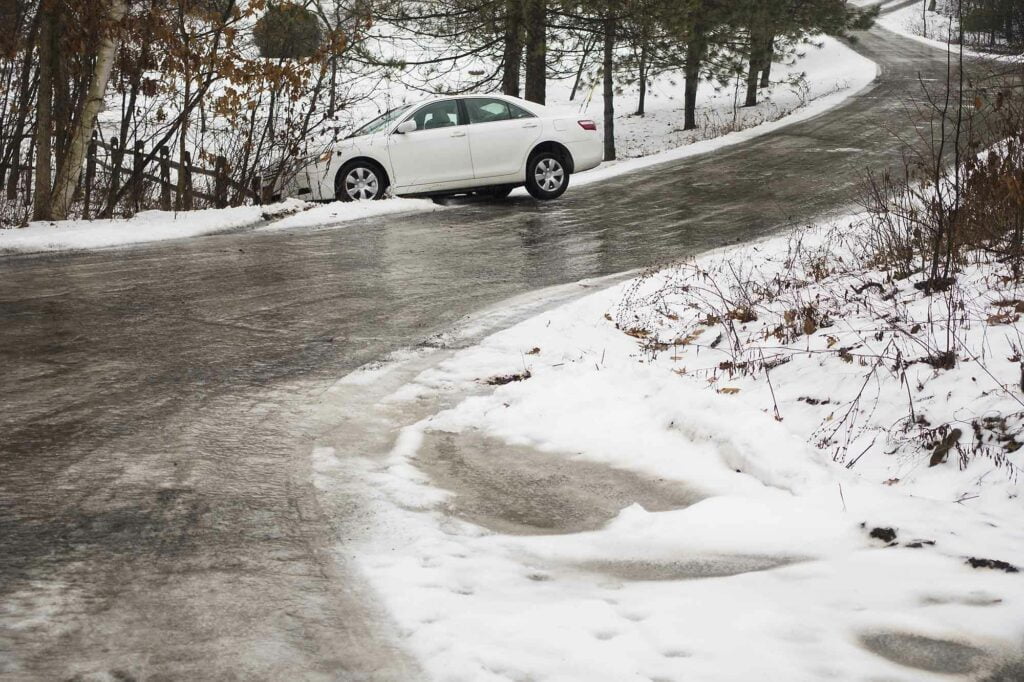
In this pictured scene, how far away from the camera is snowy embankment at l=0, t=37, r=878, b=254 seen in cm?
1184

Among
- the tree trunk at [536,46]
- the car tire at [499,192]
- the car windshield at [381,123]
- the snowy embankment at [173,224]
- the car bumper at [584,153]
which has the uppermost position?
the tree trunk at [536,46]

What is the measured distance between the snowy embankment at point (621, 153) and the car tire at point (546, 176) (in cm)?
192

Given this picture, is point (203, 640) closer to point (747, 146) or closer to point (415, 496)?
point (415, 496)

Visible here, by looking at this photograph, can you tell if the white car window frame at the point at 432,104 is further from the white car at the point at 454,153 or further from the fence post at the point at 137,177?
the fence post at the point at 137,177

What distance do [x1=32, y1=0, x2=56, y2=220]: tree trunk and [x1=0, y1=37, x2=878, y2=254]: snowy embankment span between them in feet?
2.07

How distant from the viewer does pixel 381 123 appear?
15430mm

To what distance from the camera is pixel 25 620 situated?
312 cm

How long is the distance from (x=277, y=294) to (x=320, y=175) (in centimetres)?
647

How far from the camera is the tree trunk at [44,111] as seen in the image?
12594 mm

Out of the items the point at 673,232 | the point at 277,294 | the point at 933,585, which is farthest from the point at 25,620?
the point at 673,232

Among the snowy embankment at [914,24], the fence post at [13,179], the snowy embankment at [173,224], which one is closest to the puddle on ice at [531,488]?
the snowy embankment at [173,224]

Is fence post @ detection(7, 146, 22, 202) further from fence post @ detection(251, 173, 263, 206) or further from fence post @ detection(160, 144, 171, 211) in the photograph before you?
fence post @ detection(251, 173, 263, 206)

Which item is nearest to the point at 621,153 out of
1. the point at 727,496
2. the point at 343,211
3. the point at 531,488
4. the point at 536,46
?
the point at 536,46

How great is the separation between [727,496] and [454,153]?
11839 mm
